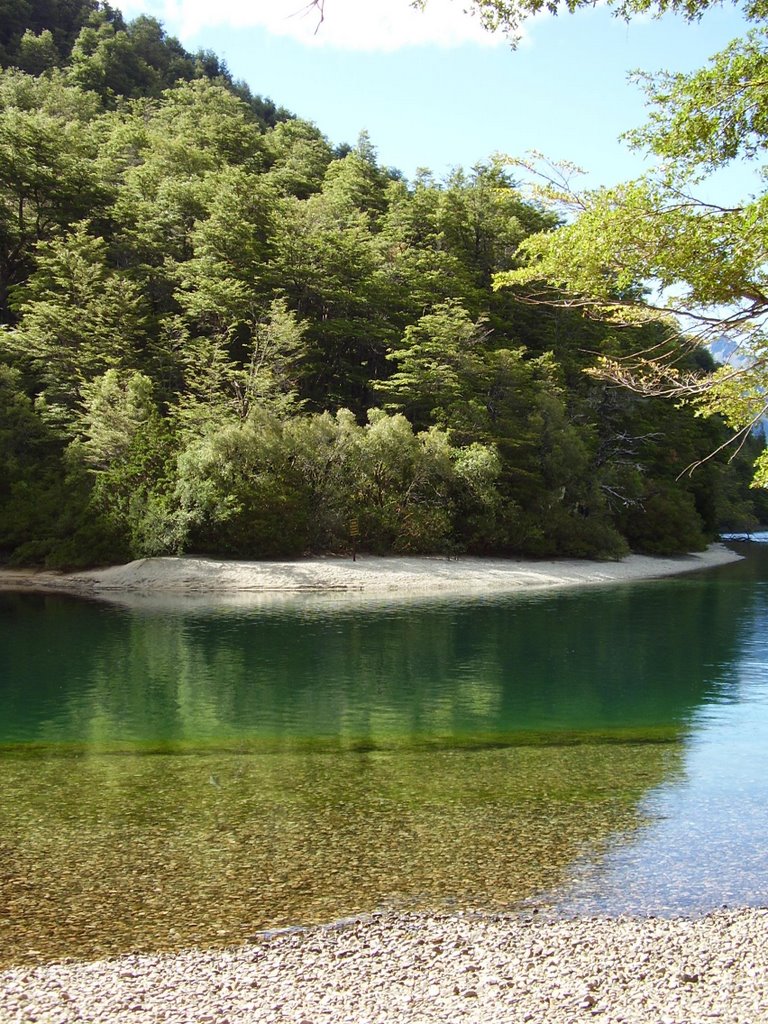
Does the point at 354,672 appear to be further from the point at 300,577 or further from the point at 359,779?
the point at 300,577

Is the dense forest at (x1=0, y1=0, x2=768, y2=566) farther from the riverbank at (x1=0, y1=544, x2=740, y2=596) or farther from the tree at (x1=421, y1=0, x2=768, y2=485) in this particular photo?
the tree at (x1=421, y1=0, x2=768, y2=485)

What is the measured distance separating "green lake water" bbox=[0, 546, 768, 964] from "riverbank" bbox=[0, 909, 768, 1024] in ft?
1.68

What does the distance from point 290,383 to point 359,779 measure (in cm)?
3692

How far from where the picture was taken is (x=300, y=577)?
123ft

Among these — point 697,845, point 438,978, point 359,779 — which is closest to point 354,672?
point 359,779

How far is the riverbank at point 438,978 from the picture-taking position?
201 inches

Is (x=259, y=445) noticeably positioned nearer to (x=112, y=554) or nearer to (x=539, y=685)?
(x=112, y=554)

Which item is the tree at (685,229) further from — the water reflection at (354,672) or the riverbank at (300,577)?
the riverbank at (300,577)

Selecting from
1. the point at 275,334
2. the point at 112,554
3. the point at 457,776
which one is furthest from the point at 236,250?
the point at 457,776

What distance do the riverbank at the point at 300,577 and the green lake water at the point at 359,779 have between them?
448 inches

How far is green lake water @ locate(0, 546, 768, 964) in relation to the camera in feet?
24.1

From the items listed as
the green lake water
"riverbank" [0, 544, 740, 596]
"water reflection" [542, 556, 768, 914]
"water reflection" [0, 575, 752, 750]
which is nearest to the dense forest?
"riverbank" [0, 544, 740, 596]

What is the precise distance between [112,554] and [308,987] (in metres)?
36.8

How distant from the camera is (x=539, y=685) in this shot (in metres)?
19.0
